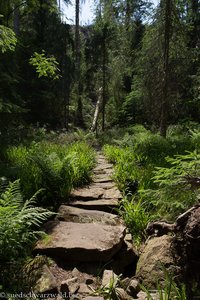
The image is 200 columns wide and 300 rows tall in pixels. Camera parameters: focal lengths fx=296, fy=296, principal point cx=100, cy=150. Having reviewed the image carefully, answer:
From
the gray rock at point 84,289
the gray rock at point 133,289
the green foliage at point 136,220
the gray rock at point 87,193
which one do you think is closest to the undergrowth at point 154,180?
the green foliage at point 136,220

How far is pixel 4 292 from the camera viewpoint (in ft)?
9.63

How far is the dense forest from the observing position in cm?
359

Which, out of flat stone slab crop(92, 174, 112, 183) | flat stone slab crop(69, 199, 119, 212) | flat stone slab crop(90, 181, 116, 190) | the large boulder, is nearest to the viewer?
the large boulder

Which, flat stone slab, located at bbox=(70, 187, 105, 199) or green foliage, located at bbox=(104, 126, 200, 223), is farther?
flat stone slab, located at bbox=(70, 187, 105, 199)

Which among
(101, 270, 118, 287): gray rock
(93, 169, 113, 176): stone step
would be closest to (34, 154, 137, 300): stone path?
(101, 270, 118, 287): gray rock

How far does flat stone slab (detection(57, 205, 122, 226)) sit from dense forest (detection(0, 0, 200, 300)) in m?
0.17

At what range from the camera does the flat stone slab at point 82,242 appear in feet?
12.0

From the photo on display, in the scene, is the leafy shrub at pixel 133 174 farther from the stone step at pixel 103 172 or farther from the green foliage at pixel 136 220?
the green foliage at pixel 136 220

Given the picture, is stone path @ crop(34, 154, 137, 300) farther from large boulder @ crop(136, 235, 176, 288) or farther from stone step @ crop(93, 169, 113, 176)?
stone step @ crop(93, 169, 113, 176)

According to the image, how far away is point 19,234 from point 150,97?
10373 mm

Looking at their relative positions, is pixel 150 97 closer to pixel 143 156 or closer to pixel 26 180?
pixel 143 156

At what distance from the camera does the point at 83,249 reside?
365cm

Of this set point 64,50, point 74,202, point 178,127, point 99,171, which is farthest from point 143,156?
point 64,50

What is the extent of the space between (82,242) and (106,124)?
19.8 meters
